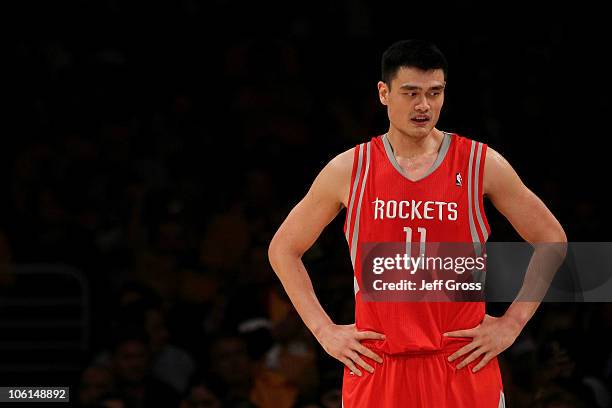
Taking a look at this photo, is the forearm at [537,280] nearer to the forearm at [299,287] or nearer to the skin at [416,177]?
the skin at [416,177]

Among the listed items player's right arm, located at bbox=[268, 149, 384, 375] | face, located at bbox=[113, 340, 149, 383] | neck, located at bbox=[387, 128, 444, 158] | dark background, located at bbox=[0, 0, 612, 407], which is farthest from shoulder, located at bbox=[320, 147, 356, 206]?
face, located at bbox=[113, 340, 149, 383]

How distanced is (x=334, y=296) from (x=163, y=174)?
205 centimetres

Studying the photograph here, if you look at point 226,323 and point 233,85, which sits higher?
point 233,85

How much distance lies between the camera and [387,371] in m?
4.11

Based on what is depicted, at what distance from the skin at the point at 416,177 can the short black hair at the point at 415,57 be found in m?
0.02

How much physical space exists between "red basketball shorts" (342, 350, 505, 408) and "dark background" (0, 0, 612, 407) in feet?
7.21

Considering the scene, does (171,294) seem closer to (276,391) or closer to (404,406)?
(276,391)

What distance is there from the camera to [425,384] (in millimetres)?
4066

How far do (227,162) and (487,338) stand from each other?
4.43m

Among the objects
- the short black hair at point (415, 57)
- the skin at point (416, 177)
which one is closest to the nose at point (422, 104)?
the skin at point (416, 177)

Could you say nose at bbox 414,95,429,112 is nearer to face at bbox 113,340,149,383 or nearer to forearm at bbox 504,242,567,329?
forearm at bbox 504,242,567,329

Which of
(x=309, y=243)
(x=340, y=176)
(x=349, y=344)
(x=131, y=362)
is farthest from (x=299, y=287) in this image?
(x=131, y=362)

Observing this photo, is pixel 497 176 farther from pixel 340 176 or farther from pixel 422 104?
pixel 340 176

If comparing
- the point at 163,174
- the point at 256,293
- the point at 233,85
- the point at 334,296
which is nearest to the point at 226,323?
the point at 256,293
